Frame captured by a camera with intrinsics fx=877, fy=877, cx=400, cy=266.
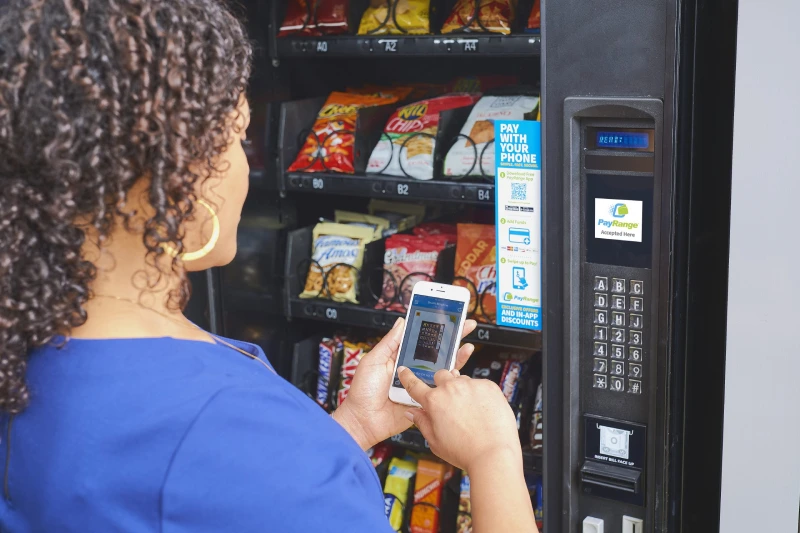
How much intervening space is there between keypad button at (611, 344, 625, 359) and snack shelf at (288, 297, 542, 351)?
26 cm

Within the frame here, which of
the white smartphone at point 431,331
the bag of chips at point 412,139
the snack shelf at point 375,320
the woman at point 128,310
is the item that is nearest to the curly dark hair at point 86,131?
the woman at point 128,310

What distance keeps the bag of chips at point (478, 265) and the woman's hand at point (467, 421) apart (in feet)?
2.40

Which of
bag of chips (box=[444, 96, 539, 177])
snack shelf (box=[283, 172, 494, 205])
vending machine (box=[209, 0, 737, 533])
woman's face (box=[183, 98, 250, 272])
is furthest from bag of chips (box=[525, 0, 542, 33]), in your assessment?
woman's face (box=[183, 98, 250, 272])

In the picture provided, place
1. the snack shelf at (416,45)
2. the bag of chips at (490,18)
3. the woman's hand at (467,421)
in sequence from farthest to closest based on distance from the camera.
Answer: the bag of chips at (490,18)
the snack shelf at (416,45)
the woman's hand at (467,421)

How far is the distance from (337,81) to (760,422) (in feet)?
4.27

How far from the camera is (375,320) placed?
1.82 metres

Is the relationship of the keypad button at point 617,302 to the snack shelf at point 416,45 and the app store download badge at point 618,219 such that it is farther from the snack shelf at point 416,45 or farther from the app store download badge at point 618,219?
the snack shelf at point 416,45

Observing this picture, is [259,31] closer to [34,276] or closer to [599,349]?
[599,349]

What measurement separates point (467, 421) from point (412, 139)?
96 centimetres

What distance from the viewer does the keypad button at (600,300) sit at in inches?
51.3

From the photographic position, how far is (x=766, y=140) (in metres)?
1.14

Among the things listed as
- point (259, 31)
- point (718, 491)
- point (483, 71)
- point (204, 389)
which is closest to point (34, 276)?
point (204, 389)

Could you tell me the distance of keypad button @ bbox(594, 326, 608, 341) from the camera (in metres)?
1.31

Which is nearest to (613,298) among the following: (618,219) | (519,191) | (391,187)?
(618,219)
